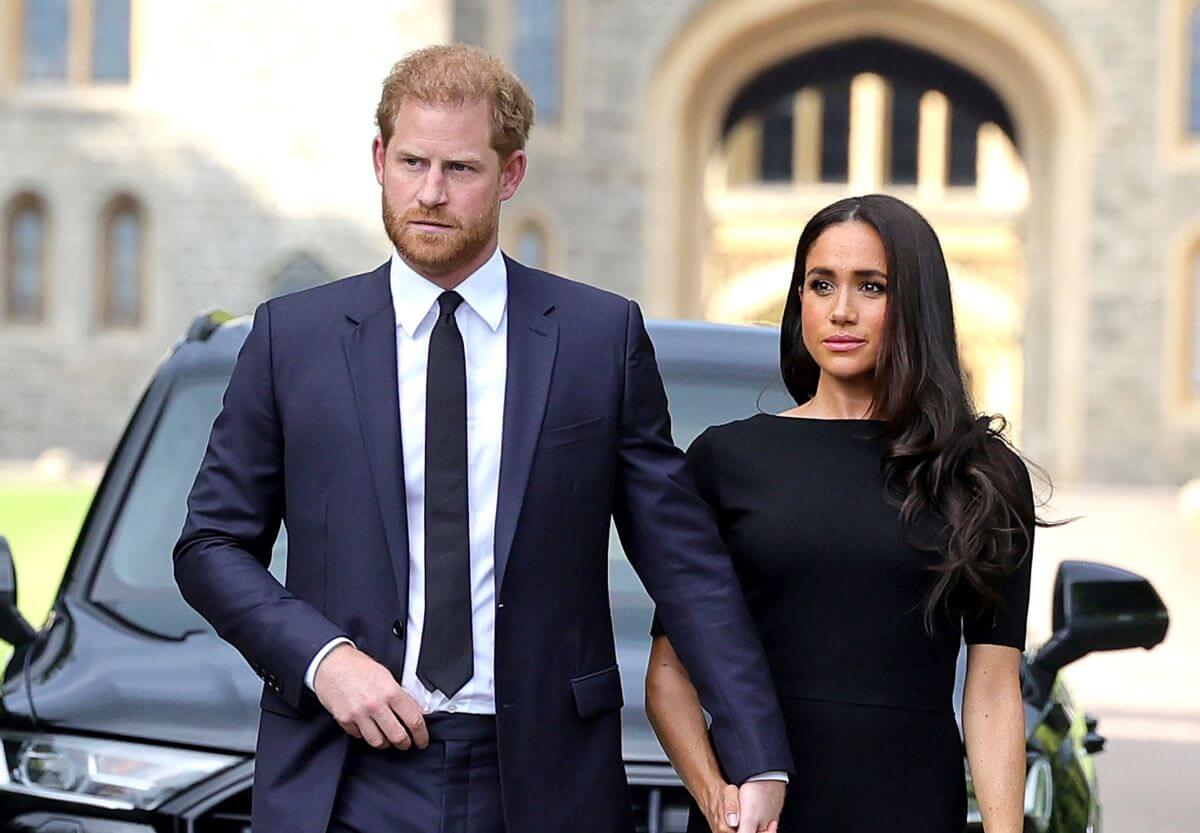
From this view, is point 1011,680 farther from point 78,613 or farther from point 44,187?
point 44,187

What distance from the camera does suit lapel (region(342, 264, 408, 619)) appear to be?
255 cm

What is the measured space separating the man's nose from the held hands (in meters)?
0.87

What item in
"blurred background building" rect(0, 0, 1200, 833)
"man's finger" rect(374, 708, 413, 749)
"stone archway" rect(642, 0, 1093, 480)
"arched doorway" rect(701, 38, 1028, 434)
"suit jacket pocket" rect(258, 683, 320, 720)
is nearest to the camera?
"man's finger" rect(374, 708, 413, 749)

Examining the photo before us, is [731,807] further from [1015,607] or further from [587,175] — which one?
[587,175]

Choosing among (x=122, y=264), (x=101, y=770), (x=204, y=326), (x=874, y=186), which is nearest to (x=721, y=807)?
(x=101, y=770)

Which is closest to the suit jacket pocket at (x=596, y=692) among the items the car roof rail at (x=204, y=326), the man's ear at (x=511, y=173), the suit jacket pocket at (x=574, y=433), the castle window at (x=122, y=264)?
the suit jacket pocket at (x=574, y=433)

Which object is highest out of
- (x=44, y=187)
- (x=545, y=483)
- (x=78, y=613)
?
(x=44, y=187)

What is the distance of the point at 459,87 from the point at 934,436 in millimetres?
826

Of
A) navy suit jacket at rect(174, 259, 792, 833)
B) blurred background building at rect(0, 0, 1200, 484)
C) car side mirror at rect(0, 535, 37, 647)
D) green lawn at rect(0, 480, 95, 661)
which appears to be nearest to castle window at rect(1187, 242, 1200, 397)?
blurred background building at rect(0, 0, 1200, 484)

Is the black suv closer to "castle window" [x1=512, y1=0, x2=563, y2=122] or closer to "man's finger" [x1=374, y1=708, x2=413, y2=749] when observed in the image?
"man's finger" [x1=374, y1=708, x2=413, y2=749]

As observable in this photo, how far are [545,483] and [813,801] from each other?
59cm

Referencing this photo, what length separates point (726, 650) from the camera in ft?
8.64

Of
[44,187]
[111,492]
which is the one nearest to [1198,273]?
[44,187]

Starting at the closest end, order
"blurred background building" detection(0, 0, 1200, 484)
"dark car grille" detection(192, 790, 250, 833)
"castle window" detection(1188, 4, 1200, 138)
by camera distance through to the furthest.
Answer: "dark car grille" detection(192, 790, 250, 833)
"blurred background building" detection(0, 0, 1200, 484)
"castle window" detection(1188, 4, 1200, 138)
